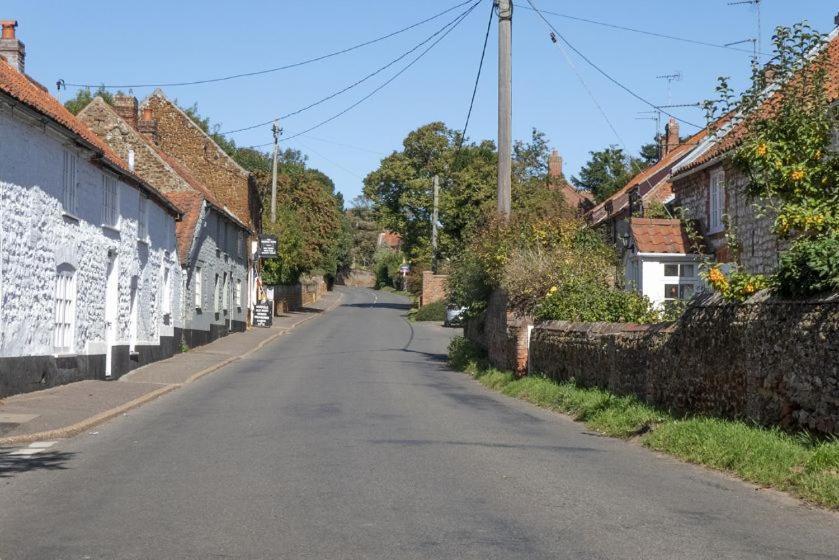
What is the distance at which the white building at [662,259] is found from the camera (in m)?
26.6

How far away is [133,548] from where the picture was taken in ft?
21.2

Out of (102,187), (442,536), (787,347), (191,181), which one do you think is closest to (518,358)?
(102,187)

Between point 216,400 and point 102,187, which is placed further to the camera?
point 102,187

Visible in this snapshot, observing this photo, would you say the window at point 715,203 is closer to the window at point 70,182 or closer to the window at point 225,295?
the window at point 70,182

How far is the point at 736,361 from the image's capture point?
12.3 meters

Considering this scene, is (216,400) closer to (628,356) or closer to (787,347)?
(628,356)

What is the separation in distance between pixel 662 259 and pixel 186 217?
17.2 metres

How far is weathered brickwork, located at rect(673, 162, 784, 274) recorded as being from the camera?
67.5 feet

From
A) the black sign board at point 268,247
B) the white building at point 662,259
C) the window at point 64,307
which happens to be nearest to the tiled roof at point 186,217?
the window at point 64,307

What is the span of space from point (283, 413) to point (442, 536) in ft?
29.7

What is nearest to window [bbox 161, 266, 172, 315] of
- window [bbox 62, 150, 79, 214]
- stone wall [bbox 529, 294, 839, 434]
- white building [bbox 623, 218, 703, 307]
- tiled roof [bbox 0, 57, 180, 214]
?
tiled roof [bbox 0, 57, 180, 214]

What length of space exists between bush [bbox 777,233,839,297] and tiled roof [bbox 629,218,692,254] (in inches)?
589

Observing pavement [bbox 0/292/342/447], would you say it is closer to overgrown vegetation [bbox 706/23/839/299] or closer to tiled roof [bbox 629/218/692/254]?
overgrown vegetation [bbox 706/23/839/299]

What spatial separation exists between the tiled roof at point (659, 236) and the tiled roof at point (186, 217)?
49.8ft
